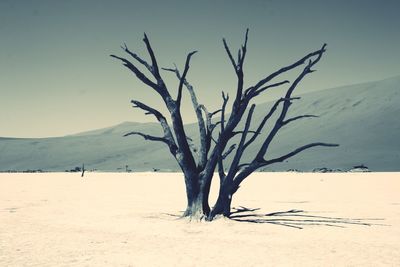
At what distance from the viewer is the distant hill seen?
198 feet

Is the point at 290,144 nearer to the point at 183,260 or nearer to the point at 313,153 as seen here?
the point at 313,153

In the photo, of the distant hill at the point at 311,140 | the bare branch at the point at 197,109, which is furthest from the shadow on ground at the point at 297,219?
the distant hill at the point at 311,140

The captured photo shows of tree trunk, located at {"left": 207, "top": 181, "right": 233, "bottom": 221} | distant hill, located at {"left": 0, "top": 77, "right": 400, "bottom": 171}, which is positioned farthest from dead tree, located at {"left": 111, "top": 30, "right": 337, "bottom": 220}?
distant hill, located at {"left": 0, "top": 77, "right": 400, "bottom": 171}

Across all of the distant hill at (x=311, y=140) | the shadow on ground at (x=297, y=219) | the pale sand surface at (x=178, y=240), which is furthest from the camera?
the distant hill at (x=311, y=140)

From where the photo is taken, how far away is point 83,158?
9919cm

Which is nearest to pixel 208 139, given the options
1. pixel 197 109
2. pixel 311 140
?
pixel 197 109

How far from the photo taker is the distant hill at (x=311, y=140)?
60500 millimetres

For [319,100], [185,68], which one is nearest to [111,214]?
[185,68]

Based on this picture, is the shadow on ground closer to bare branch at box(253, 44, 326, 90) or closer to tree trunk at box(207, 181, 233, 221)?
tree trunk at box(207, 181, 233, 221)

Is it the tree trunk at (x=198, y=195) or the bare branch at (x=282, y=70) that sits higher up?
the bare branch at (x=282, y=70)

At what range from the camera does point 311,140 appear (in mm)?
71000

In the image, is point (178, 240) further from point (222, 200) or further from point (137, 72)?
point (137, 72)

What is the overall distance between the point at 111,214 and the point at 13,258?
6.21m

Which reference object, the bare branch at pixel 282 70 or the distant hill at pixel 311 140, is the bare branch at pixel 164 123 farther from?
the distant hill at pixel 311 140
